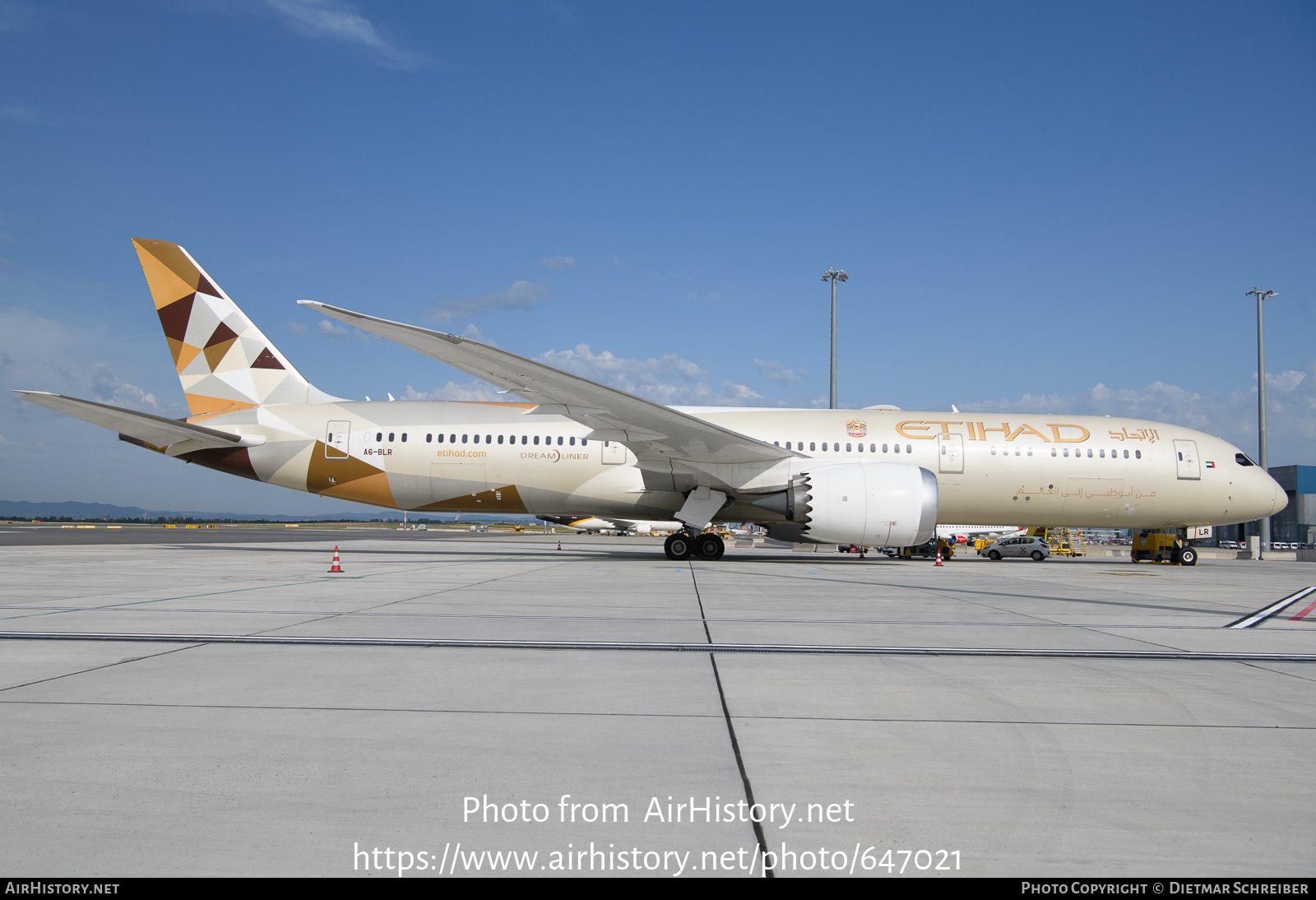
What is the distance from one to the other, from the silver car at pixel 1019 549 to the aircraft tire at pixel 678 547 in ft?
52.7

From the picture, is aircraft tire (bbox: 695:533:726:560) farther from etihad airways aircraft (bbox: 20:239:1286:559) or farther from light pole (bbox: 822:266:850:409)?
light pole (bbox: 822:266:850:409)

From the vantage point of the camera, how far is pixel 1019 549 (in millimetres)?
30266

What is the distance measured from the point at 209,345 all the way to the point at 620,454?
10.2 metres

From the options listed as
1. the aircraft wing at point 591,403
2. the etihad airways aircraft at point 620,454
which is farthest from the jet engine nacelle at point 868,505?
the aircraft wing at point 591,403

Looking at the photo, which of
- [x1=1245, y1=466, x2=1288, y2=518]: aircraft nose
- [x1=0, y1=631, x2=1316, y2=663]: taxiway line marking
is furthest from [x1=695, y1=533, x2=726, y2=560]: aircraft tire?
[x1=1245, y1=466, x2=1288, y2=518]: aircraft nose

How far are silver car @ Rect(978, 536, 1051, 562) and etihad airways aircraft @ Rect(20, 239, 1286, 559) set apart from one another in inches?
417

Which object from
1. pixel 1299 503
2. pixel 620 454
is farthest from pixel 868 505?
pixel 1299 503

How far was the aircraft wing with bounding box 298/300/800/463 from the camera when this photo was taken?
12656mm

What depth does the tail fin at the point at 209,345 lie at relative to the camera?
1817cm

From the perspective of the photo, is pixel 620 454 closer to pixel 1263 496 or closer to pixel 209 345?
pixel 209 345

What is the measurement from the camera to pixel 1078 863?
221 centimetres

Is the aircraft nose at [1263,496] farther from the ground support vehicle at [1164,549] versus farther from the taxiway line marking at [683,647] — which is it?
the taxiway line marking at [683,647]

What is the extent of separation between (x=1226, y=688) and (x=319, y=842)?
15.7 ft
